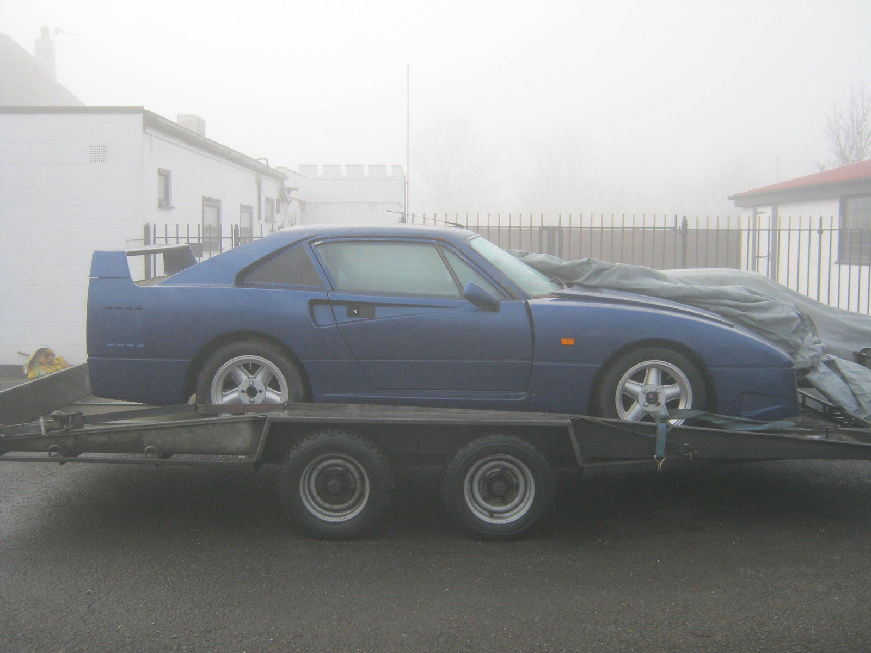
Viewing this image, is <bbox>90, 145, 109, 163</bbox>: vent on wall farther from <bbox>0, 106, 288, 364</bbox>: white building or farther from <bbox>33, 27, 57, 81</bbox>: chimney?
<bbox>33, 27, 57, 81</bbox>: chimney

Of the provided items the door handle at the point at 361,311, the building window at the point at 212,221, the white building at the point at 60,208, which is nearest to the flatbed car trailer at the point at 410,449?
the door handle at the point at 361,311

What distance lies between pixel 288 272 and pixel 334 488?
4.75 feet

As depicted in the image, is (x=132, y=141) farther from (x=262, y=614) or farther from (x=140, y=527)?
(x=262, y=614)

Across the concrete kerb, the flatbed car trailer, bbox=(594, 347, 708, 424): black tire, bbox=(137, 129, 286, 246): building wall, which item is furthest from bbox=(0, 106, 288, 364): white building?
bbox=(594, 347, 708, 424): black tire

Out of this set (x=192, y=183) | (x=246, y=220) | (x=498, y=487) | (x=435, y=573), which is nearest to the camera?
(x=435, y=573)

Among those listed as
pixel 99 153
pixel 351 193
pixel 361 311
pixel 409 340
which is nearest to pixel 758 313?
pixel 409 340

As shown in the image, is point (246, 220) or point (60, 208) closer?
point (60, 208)

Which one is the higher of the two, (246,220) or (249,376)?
(246,220)

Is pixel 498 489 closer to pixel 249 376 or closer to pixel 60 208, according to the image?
pixel 249 376

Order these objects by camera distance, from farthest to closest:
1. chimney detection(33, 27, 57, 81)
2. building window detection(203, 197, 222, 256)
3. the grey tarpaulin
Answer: chimney detection(33, 27, 57, 81), building window detection(203, 197, 222, 256), the grey tarpaulin

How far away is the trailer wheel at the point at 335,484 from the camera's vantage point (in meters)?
4.63

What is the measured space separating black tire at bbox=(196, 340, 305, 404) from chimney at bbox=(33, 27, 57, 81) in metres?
55.9

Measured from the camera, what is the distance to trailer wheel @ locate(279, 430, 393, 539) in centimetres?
463

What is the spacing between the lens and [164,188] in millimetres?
15062
